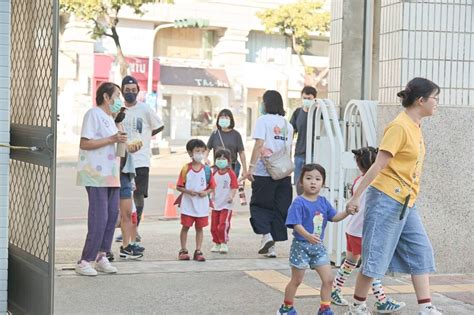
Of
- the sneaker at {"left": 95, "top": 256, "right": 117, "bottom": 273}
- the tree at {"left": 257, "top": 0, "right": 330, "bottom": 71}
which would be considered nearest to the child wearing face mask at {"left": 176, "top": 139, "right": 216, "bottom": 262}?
the sneaker at {"left": 95, "top": 256, "right": 117, "bottom": 273}

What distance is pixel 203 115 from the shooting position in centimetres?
4294

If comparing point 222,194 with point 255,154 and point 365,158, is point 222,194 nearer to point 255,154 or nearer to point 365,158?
point 255,154

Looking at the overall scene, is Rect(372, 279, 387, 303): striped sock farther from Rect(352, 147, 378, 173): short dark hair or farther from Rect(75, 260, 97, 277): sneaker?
Rect(75, 260, 97, 277): sneaker

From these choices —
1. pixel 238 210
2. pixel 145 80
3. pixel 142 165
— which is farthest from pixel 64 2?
pixel 142 165

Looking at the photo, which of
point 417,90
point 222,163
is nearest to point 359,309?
point 417,90

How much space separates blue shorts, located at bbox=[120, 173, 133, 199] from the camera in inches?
324

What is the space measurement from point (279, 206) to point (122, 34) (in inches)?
1305

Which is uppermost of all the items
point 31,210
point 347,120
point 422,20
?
point 422,20

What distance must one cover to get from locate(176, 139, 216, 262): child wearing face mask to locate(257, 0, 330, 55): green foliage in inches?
1331

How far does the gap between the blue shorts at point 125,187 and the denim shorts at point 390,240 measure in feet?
10.1

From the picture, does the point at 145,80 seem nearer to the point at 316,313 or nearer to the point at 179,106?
the point at 179,106

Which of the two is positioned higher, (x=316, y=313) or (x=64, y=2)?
(x=64, y=2)

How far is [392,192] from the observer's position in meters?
A: 5.81

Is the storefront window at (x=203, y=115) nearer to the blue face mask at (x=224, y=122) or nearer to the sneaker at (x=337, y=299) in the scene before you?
the blue face mask at (x=224, y=122)
